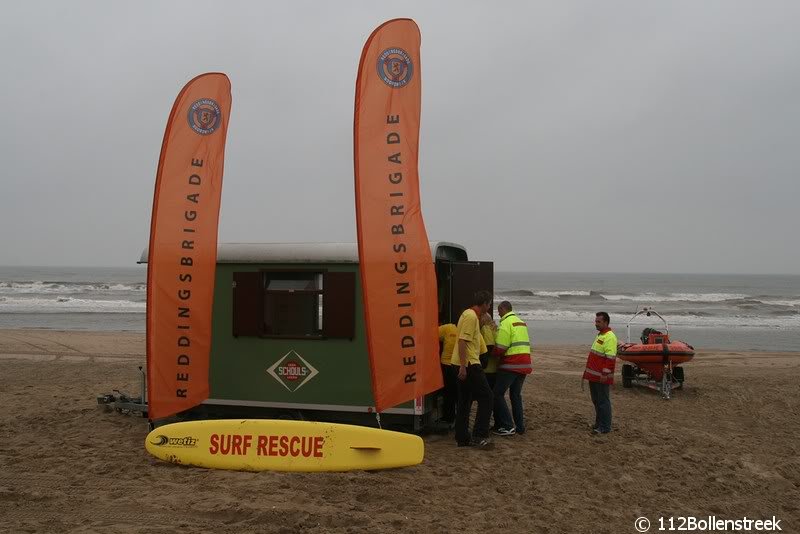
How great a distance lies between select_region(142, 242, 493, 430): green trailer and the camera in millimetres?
7582

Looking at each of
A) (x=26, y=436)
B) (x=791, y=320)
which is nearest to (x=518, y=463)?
(x=26, y=436)

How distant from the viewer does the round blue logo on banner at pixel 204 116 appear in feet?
23.7

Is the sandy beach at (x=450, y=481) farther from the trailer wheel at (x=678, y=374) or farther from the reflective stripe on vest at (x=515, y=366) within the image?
the trailer wheel at (x=678, y=374)

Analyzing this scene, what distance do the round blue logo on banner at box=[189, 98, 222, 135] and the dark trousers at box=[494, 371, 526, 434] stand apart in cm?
441

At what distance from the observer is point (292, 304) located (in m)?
7.90

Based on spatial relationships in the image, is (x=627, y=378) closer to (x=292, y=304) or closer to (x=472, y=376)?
(x=472, y=376)

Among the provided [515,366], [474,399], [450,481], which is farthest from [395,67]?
[450,481]

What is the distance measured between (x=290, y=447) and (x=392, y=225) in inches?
90.3

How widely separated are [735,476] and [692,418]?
126 inches

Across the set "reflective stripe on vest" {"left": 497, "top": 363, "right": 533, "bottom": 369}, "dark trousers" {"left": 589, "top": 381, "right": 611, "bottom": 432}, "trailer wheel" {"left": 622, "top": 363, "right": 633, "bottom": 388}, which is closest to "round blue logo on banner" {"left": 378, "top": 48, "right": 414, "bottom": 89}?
"reflective stripe on vest" {"left": 497, "top": 363, "right": 533, "bottom": 369}

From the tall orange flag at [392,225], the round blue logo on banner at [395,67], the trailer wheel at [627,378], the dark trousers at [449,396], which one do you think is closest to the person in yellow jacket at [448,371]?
the dark trousers at [449,396]

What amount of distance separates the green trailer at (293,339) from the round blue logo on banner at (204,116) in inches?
59.1

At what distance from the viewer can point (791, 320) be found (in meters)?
34.7
